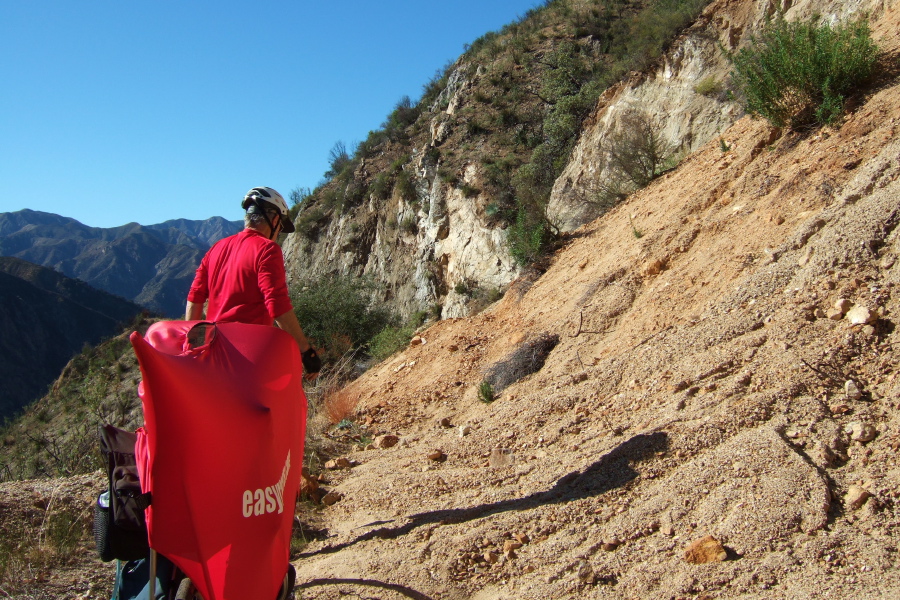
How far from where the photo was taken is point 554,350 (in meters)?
5.67

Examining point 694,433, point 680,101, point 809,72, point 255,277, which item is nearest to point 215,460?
point 255,277

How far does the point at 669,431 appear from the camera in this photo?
10.9 feet

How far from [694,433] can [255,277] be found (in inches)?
90.4

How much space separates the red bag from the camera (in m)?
1.85

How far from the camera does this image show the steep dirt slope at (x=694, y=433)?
95.4 inches

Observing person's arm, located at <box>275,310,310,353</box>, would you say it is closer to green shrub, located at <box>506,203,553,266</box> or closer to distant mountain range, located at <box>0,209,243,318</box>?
green shrub, located at <box>506,203,553,266</box>

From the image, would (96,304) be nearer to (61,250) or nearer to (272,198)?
(61,250)

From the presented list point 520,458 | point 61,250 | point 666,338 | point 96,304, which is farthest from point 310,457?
point 61,250

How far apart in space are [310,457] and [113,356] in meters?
27.3

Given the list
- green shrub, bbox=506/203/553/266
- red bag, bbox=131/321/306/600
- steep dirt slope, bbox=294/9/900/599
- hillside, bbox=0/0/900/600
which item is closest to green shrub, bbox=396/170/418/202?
green shrub, bbox=506/203/553/266

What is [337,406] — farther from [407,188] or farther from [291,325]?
[407,188]

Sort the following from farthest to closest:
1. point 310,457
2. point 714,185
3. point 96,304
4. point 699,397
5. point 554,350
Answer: point 96,304 → point 714,185 → point 554,350 → point 310,457 → point 699,397

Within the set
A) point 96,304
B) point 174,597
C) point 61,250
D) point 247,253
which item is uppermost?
point 61,250

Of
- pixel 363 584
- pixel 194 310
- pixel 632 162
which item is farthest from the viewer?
pixel 632 162
